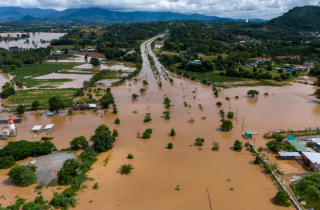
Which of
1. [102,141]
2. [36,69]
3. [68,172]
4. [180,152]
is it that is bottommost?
[180,152]

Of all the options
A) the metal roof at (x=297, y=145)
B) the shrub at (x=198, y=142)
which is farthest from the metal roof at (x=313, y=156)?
the shrub at (x=198, y=142)

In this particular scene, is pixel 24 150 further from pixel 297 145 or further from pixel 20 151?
pixel 297 145

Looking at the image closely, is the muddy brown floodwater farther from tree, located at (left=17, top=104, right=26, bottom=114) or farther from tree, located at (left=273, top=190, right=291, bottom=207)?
tree, located at (left=17, top=104, right=26, bottom=114)

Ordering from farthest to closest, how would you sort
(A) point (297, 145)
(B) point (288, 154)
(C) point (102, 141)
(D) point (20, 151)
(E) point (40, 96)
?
(E) point (40, 96) < (A) point (297, 145) < (C) point (102, 141) < (B) point (288, 154) < (D) point (20, 151)

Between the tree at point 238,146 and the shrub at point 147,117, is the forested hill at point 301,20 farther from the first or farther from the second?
the tree at point 238,146

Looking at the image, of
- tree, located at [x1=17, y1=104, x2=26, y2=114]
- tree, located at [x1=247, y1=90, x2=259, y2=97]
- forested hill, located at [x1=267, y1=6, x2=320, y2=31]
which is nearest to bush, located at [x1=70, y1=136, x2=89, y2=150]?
tree, located at [x1=17, y1=104, x2=26, y2=114]

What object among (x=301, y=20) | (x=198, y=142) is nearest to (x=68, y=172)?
(x=198, y=142)

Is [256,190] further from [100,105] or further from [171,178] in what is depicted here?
[100,105]
